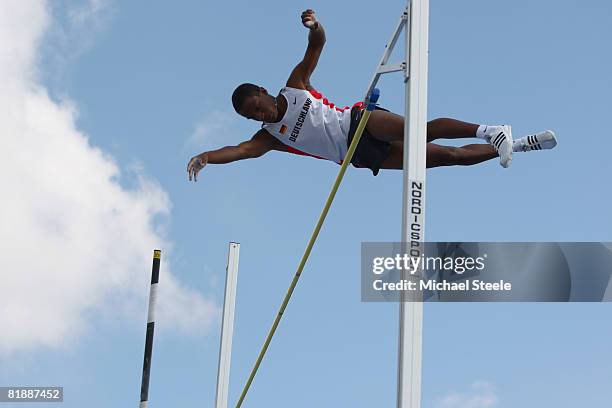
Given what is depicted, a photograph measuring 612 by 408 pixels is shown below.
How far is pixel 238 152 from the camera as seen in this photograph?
607 centimetres

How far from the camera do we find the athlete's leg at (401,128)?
17.7 feet

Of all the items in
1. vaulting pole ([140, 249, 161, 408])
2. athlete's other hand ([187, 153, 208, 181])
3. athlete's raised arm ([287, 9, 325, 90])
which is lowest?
vaulting pole ([140, 249, 161, 408])

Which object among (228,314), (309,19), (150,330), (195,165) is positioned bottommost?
(150,330)

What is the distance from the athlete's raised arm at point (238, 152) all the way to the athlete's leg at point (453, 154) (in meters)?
0.89

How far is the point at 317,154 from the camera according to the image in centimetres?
611

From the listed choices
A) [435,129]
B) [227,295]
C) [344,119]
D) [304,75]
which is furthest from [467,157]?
[227,295]

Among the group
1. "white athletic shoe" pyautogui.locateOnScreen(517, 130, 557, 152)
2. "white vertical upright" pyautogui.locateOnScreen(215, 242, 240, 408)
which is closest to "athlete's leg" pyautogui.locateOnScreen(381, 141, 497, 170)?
"white athletic shoe" pyautogui.locateOnScreen(517, 130, 557, 152)

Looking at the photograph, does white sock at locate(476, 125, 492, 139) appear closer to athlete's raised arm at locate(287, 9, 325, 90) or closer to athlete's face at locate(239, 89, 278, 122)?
athlete's raised arm at locate(287, 9, 325, 90)

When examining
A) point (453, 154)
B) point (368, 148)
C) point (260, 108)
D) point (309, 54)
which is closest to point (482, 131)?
point (453, 154)

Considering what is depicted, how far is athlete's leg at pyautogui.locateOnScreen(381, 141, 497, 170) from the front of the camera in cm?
571

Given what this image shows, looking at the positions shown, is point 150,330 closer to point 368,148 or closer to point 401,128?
point 368,148

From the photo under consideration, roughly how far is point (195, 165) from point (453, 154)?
181cm

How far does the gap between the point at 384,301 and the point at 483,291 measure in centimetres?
78

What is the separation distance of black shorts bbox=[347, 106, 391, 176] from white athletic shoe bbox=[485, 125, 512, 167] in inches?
33.6
